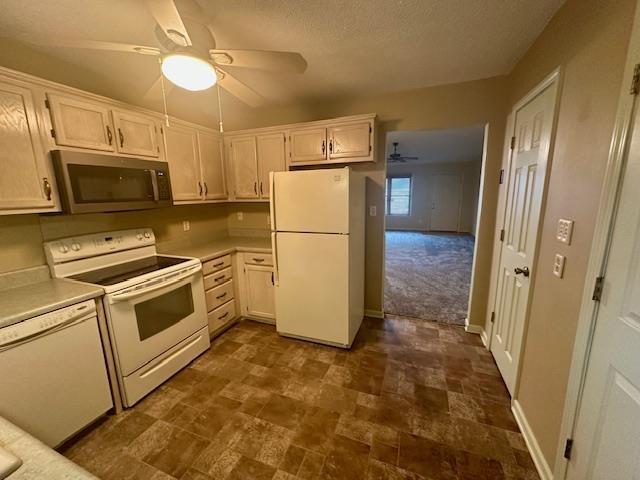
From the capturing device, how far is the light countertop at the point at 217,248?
2.55 m

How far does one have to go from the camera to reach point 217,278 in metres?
2.60

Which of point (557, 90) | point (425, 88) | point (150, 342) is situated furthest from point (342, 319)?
point (425, 88)

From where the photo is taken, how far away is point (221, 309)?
268 cm

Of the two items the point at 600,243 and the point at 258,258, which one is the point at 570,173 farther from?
the point at 258,258

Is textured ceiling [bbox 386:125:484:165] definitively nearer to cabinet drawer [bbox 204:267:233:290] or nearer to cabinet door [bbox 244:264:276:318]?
cabinet door [bbox 244:264:276:318]

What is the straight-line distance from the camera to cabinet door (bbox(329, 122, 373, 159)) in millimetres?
2461

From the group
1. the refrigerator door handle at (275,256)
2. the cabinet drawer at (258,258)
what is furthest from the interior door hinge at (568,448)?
the cabinet drawer at (258,258)

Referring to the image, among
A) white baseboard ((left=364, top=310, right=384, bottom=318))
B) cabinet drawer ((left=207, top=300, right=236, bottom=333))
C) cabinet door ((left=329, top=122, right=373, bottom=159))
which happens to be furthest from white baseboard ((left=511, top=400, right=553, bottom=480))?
cabinet drawer ((left=207, top=300, right=236, bottom=333))

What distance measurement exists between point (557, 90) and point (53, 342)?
311cm

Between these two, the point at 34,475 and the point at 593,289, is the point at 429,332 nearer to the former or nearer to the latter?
the point at 593,289

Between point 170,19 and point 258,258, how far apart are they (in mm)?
2056

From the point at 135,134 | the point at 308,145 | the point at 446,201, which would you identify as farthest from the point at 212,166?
the point at 446,201

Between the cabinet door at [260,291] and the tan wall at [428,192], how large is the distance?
23.9ft

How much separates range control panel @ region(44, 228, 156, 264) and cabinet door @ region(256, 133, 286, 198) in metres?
1.27
